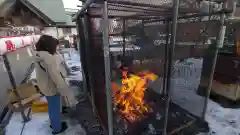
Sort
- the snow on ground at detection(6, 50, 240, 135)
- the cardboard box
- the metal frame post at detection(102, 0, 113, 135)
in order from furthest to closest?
1. the cardboard box
2. the snow on ground at detection(6, 50, 240, 135)
3. the metal frame post at detection(102, 0, 113, 135)

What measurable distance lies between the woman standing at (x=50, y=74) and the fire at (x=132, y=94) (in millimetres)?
964

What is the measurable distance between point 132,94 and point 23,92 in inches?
112

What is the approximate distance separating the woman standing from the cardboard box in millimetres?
1479

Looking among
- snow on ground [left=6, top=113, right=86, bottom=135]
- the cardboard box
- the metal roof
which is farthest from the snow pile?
the metal roof

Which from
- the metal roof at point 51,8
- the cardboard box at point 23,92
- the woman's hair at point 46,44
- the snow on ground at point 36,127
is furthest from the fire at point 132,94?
the metal roof at point 51,8

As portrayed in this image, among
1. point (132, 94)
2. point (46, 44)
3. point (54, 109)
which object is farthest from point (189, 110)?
point (46, 44)

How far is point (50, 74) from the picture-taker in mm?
2174

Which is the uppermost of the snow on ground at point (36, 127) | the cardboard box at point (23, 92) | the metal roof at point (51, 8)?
the metal roof at point (51, 8)

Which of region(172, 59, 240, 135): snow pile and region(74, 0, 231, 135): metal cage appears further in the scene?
region(172, 59, 240, 135): snow pile

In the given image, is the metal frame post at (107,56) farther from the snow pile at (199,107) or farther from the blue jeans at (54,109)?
the snow pile at (199,107)

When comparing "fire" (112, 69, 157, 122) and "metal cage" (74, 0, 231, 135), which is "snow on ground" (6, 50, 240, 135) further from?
"fire" (112, 69, 157, 122)

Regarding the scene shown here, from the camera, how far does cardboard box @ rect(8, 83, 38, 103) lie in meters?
3.22

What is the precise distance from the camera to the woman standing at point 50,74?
212 centimetres

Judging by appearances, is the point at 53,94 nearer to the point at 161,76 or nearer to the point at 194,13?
the point at 161,76
